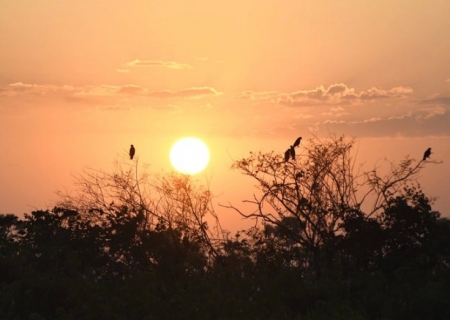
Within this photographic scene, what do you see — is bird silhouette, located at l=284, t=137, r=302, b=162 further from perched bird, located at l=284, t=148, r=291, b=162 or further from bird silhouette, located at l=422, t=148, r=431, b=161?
bird silhouette, located at l=422, t=148, r=431, b=161

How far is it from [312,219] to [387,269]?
447 cm

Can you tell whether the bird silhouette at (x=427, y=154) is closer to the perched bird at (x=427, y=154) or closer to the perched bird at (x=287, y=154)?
the perched bird at (x=427, y=154)

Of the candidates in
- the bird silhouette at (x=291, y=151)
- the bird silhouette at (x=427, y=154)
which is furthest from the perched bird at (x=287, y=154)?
the bird silhouette at (x=427, y=154)

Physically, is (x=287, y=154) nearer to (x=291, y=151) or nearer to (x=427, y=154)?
(x=291, y=151)

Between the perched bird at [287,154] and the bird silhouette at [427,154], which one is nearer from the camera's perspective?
the bird silhouette at [427,154]

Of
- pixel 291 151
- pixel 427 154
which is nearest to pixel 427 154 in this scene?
pixel 427 154

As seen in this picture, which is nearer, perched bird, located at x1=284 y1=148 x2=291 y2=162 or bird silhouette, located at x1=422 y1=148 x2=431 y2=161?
bird silhouette, located at x1=422 y1=148 x2=431 y2=161

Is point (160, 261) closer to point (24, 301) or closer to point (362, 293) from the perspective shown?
point (24, 301)

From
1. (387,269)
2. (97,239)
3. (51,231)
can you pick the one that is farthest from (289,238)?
(51,231)

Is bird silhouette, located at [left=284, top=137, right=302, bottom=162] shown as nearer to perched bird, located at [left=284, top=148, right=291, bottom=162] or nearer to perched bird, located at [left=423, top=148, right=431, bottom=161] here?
perched bird, located at [left=284, top=148, right=291, bottom=162]

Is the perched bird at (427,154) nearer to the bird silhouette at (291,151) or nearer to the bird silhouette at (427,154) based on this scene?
the bird silhouette at (427,154)

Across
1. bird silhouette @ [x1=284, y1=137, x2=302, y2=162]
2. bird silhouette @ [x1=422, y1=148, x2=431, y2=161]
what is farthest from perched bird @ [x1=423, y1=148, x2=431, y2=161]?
bird silhouette @ [x1=284, y1=137, x2=302, y2=162]

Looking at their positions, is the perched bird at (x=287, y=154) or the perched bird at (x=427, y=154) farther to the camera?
the perched bird at (x=287, y=154)

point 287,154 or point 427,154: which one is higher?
point 427,154
